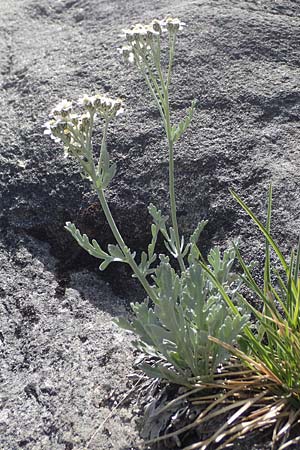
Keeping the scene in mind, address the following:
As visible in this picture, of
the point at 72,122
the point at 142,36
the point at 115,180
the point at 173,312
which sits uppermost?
the point at 142,36

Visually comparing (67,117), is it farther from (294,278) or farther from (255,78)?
(255,78)

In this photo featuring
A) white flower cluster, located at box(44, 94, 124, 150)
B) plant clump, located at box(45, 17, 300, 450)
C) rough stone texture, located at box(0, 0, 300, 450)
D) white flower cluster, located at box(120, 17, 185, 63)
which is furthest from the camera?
rough stone texture, located at box(0, 0, 300, 450)

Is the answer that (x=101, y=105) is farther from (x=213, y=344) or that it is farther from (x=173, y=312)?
(x=213, y=344)

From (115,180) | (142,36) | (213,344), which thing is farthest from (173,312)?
(115,180)

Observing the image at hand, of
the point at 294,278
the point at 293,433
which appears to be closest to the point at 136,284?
the point at 294,278

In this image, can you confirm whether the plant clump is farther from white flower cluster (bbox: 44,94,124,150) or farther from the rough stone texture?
the rough stone texture

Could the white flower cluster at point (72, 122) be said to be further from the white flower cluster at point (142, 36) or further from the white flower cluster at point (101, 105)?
the white flower cluster at point (142, 36)

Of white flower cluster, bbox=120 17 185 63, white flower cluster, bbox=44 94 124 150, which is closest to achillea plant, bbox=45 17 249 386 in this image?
white flower cluster, bbox=44 94 124 150

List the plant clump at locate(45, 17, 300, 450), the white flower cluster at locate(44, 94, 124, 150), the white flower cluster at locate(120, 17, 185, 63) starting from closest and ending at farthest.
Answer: the plant clump at locate(45, 17, 300, 450), the white flower cluster at locate(44, 94, 124, 150), the white flower cluster at locate(120, 17, 185, 63)
